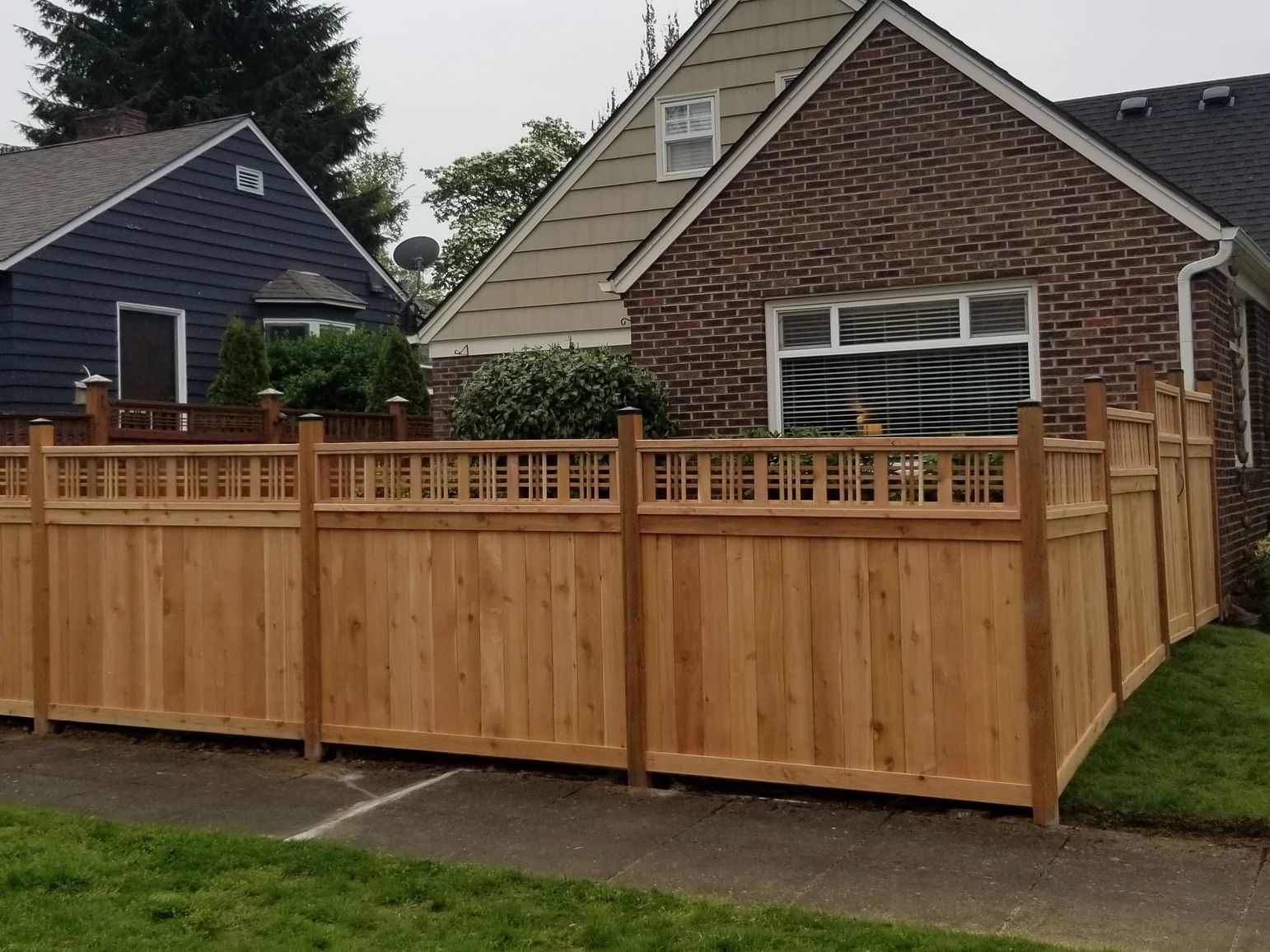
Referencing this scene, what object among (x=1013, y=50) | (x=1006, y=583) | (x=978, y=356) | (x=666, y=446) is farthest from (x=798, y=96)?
(x=1013, y=50)

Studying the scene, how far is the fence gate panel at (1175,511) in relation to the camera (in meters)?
8.55

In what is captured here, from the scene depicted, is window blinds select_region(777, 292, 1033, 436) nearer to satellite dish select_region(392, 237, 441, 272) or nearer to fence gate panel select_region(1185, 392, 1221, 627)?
fence gate panel select_region(1185, 392, 1221, 627)

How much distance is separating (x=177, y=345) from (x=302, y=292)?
2.46 metres

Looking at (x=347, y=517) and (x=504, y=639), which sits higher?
(x=347, y=517)

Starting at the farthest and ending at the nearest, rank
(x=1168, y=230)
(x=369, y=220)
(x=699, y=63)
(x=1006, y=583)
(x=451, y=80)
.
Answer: (x=451, y=80) → (x=369, y=220) → (x=699, y=63) → (x=1168, y=230) → (x=1006, y=583)

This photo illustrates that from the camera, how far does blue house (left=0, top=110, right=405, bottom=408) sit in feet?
55.3

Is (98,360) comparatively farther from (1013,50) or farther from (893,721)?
(1013,50)

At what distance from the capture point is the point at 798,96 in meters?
11.1

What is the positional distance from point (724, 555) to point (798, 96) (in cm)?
590

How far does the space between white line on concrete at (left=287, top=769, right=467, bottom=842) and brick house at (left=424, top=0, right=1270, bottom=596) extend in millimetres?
5180

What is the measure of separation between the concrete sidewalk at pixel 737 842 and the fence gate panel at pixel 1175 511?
3.37 meters

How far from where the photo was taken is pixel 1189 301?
9836 millimetres

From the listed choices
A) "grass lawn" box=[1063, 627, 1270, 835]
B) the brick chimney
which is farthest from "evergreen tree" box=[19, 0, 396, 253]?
"grass lawn" box=[1063, 627, 1270, 835]

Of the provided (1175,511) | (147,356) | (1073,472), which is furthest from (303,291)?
(1073,472)
